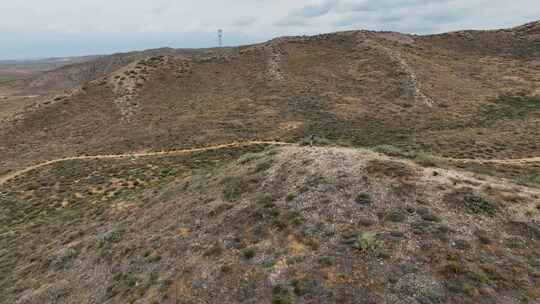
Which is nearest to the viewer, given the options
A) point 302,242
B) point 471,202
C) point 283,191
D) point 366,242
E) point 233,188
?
point 366,242

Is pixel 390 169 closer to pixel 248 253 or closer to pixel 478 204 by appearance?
pixel 478 204

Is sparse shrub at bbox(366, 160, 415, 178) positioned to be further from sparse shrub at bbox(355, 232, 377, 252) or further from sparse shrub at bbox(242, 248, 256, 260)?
sparse shrub at bbox(242, 248, 256, 260)

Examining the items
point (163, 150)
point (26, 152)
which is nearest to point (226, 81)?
point (163, 150)

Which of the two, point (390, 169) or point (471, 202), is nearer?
point (471, 202)

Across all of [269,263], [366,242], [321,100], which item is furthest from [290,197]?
[321,100]

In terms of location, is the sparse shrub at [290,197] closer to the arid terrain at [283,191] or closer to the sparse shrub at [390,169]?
the arid terrain at [283,191]

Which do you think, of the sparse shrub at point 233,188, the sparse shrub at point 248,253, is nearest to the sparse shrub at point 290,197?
the sparse shrub at point 233,188
